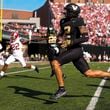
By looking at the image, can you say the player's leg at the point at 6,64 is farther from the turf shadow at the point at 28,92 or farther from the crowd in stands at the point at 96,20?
the crowd in stands at the point at 96,20

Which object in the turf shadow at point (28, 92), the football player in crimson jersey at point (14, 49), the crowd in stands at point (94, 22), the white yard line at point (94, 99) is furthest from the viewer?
the crowd in stands at point (94, 22)

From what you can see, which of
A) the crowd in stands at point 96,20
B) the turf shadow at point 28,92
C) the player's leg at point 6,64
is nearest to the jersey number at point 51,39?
the turf shadow at point 28,92

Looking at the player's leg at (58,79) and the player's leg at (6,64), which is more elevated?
the player's leg at (58,79)

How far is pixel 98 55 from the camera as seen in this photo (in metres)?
43.0

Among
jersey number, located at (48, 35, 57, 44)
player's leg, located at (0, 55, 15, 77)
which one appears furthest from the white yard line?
player's leg, located at (0, 55, 15, 77)

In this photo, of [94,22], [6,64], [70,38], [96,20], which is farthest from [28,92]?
[96,20]

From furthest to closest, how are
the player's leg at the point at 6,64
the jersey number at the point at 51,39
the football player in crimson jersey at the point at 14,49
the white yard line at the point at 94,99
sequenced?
the football player in crimson jersey at the point at 14,49, the player's leg at the point at 6,64, the jersey number at the point at 51,39, the white yard line at the point at 94,99

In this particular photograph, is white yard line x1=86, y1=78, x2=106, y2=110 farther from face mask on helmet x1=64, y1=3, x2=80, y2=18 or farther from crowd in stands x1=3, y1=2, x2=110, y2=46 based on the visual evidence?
crowd in stands x1=3, y1=2, x2=110, y2=46

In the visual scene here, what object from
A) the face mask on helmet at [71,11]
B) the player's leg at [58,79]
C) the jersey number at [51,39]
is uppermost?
the face mask on helmet at [71,11]

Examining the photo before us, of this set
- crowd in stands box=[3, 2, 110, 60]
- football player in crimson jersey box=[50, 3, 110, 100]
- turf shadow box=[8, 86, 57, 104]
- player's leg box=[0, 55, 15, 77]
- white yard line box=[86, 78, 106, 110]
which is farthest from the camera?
crowd in stands box=[3, 2, 110, 60]

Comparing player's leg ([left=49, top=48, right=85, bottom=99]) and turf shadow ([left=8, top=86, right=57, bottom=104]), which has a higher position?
player's leg ([left=49, top=48, right=85, bottom=99])

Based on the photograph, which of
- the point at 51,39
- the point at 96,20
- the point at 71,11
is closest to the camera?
the point at 71,11

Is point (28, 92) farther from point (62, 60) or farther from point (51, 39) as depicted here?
point (51, 39)

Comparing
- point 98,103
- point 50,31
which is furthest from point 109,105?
point 50,31
